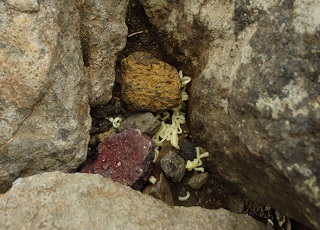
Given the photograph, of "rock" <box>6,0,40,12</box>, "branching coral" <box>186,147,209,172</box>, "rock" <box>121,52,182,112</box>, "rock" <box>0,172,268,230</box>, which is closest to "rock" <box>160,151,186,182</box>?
"branching coral" <box>186,147,209,172</box>

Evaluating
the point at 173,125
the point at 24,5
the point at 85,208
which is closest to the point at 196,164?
the point at 173,125

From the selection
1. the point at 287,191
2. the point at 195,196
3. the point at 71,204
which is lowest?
the point at 195,196

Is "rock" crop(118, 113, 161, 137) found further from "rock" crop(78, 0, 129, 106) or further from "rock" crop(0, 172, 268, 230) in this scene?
"rock" crop(0, 172, 268, 230)

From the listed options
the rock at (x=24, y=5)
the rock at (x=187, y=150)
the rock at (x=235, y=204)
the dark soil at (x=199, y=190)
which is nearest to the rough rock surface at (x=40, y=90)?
the rock at (x=24, y=5)

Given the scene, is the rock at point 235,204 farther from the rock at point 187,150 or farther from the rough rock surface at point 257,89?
the rock at point 187,150

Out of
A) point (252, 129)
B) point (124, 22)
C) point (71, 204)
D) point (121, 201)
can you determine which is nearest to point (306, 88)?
point (252, 129)

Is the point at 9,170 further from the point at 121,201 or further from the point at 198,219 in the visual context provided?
the point at 198,219
